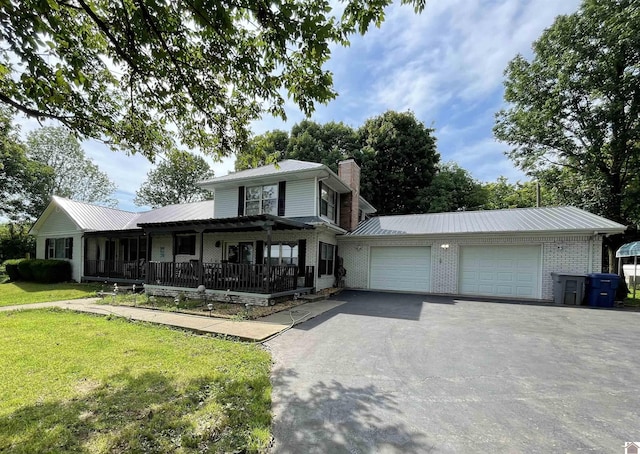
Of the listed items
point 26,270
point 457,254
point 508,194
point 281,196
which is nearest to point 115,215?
point 26,270

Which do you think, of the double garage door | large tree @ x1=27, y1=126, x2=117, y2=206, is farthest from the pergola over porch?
large tree @ x1=27, y1=126, x2=117, y2=206

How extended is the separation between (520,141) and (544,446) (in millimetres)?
19971

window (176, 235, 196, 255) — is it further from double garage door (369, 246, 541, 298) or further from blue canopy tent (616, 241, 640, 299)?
blue canopy tent (616, 241, 640, 299)

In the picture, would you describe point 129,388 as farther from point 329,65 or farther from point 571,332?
point 571,332

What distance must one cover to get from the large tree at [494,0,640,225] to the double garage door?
8.53 meters

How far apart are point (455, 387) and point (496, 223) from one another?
1080 cm

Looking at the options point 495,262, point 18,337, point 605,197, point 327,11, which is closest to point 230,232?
point 18,337

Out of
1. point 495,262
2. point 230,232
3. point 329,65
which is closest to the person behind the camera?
point 329,65

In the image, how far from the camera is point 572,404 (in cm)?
330

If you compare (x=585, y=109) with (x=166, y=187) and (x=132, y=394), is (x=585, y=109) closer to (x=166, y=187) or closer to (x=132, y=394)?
(x=132, y=394)

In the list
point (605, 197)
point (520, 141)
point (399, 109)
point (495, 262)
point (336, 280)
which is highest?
point (399, 109)

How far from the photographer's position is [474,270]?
12242mm

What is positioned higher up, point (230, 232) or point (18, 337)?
point (230, 232)

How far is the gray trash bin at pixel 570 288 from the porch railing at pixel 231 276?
9180 mm
